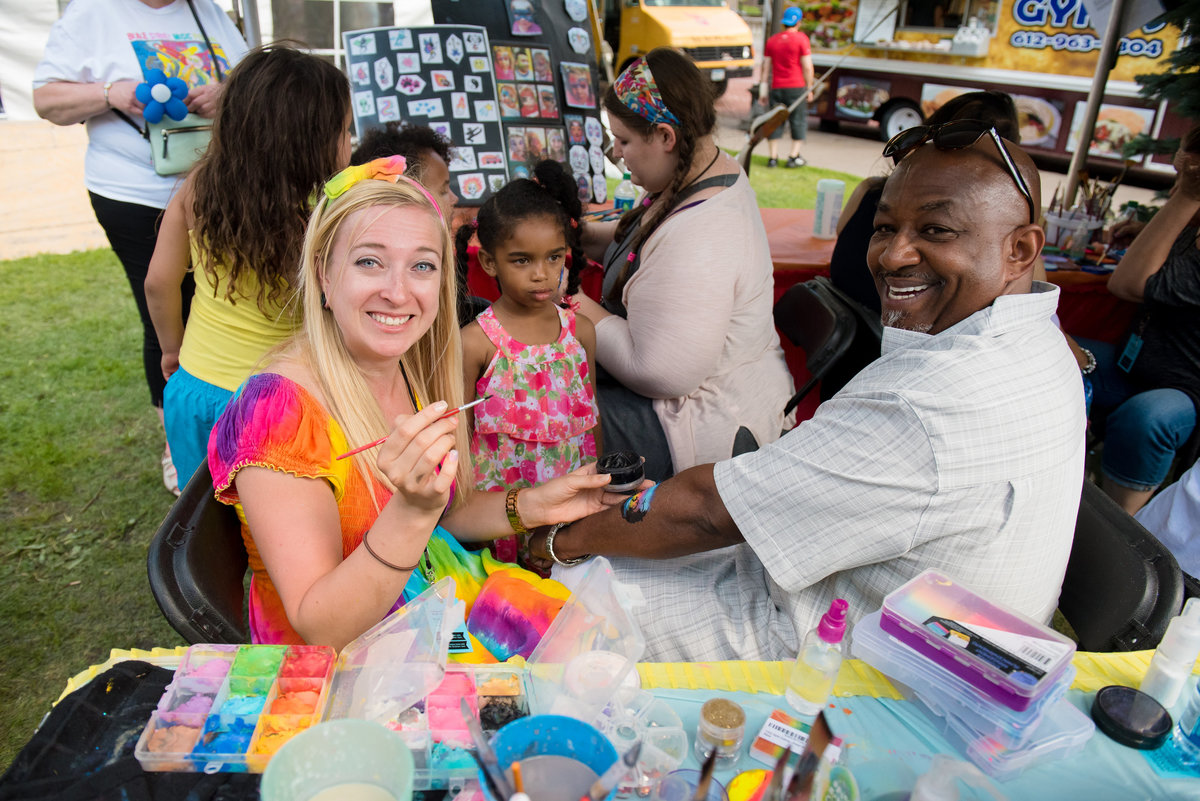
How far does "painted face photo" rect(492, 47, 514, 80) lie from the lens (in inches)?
215

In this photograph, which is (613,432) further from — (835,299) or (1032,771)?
(1032,771)

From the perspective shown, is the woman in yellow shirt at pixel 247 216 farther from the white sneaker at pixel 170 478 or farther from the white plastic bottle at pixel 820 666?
the white plastic bottle at pixel 820 666

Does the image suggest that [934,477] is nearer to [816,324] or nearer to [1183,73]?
[816,324]

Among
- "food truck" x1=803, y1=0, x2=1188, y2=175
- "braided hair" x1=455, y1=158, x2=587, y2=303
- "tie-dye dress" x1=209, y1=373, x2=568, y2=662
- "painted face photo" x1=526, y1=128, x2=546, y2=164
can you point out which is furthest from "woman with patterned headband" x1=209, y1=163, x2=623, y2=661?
"food truck" x1=803, y1=0, x2=1188, y2=175

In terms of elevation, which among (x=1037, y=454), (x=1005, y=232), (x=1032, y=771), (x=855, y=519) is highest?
(x=1005, y=232)

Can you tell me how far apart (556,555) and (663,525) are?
1.20 feet

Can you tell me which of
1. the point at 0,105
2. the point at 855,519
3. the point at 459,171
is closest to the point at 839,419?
the point at 855,519

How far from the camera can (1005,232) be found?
161 cm

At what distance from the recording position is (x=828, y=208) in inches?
177

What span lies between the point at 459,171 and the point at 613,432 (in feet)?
10.1

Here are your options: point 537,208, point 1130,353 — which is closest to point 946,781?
point 537,208

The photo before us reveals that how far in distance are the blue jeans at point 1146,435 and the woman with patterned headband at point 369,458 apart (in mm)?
2491

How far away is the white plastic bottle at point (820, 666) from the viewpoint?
1.30 meters

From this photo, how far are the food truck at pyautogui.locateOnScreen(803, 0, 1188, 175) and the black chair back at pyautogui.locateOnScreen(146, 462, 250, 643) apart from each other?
9501 millimetres
